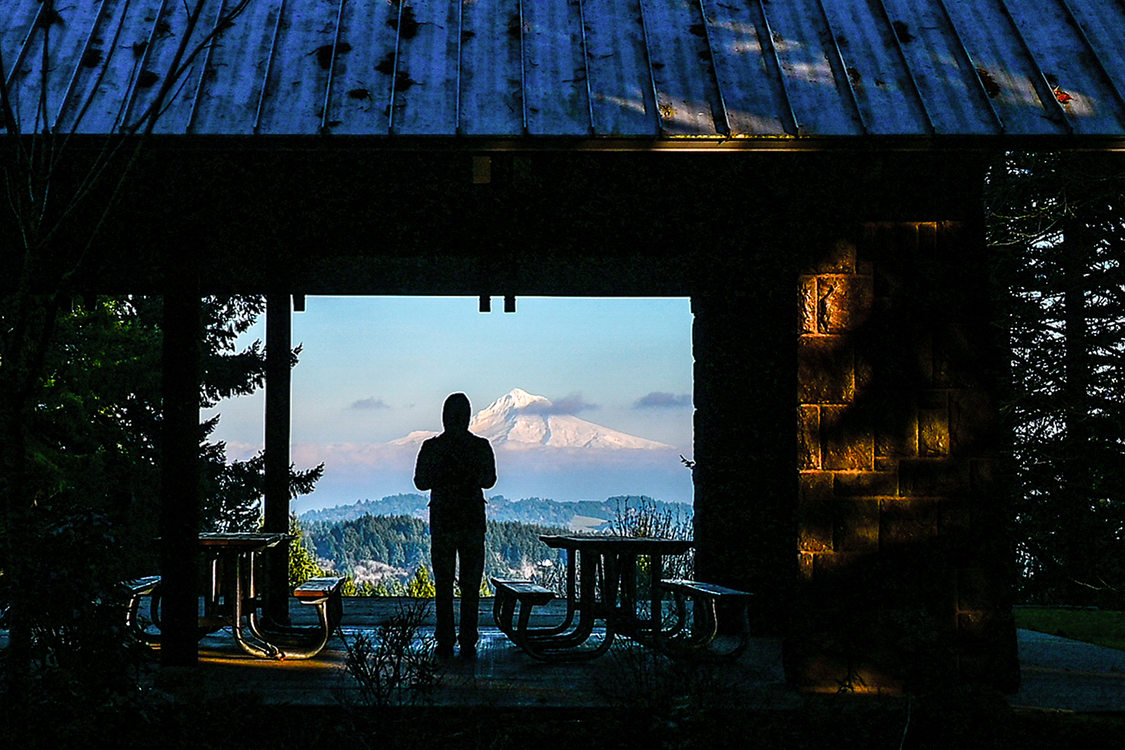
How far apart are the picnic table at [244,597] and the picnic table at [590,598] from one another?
1271mm

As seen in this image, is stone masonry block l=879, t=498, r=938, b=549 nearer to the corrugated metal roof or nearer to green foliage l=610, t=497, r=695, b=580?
the corrugated metal roof

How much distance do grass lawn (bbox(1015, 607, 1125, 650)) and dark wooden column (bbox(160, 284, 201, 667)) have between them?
710cm

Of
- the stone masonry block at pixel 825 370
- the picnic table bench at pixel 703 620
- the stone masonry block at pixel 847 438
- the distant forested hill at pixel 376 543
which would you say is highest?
the stone masonry block at pixel 825 370

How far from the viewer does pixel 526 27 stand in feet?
23.2

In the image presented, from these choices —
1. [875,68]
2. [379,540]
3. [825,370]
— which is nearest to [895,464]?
[825,370]

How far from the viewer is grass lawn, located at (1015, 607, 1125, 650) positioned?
31.3ft

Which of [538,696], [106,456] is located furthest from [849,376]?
[106,456]

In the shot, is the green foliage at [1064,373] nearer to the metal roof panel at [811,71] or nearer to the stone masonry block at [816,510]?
the metal roof panel at [811,71]

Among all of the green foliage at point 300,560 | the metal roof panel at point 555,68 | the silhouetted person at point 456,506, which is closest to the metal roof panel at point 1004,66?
the metal roof panel at point 555,68

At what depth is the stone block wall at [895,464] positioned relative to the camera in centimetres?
634

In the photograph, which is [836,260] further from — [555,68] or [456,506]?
[456,506]

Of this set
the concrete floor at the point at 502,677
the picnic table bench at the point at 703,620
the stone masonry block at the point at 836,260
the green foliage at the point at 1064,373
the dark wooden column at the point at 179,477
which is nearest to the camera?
the concrete floor at the point at 502,677

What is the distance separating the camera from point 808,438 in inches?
251

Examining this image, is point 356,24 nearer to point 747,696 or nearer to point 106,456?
point 747,696
